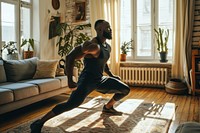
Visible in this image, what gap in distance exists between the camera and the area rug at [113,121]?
8.72 ft

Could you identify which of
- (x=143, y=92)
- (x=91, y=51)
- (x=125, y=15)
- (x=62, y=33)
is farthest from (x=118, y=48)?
(x=91, y=51)

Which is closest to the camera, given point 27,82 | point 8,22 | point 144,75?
point 27,82

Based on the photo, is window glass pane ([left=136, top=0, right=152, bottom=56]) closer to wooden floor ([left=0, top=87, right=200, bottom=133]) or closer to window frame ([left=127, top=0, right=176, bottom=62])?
window frame ([left=127, top=0, right=176, bottom=62])

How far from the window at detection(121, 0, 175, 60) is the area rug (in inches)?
→ 77.8

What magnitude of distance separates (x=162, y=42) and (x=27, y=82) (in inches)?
120

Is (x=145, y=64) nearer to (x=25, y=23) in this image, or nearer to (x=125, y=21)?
(x=125, y=21)

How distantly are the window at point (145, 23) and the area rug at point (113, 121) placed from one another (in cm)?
198

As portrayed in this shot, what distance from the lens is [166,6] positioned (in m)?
5.18

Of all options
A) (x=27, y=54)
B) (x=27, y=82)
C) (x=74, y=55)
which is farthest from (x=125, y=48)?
(x=74, y=55)

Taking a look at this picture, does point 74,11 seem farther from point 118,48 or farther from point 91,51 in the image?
point 91,51

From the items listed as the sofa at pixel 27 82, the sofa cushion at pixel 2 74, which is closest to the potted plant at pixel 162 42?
the sofa at pixel 27 82

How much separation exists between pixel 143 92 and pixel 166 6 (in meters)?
2.05

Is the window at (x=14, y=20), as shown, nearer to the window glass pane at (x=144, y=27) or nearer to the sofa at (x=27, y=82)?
the sofa at (x=27, y=82)

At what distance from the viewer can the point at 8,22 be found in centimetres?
486
